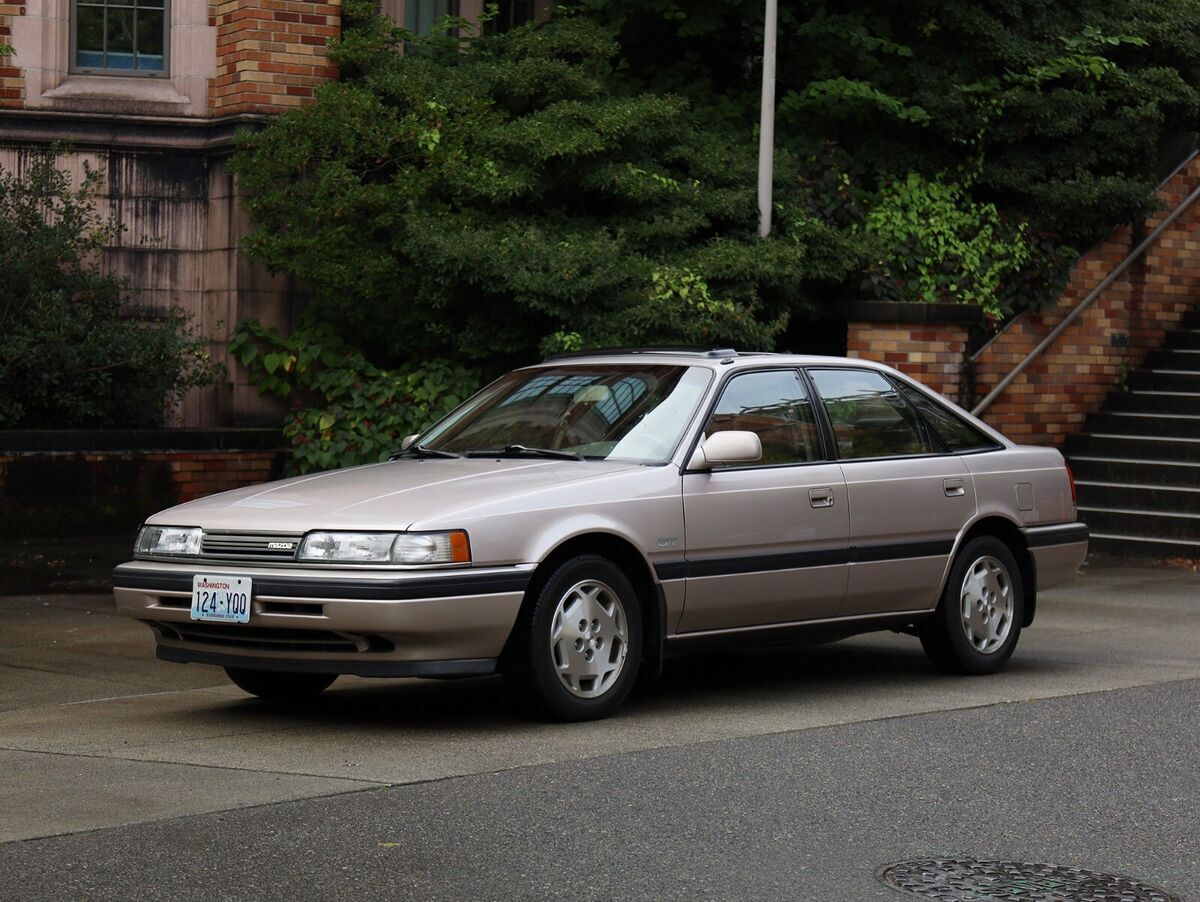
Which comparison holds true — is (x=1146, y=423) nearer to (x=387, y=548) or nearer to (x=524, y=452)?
(x=524, y=452)

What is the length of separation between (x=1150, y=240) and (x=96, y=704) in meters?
12.0

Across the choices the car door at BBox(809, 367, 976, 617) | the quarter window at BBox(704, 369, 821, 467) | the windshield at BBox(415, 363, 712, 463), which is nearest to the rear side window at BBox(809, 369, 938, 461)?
the car door at BBox(809, 367, 976, 617)

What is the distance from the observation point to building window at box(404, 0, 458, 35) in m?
17.6

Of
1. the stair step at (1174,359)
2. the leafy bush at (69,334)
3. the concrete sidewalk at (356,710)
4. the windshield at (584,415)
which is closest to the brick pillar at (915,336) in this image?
the stair step at (1174,359)

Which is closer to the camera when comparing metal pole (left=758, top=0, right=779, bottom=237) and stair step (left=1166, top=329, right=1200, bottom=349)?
metal pole (left=758, top=0, right=779, bottom=237)

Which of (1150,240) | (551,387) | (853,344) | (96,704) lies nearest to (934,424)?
(551,387)

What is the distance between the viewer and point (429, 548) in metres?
7.17

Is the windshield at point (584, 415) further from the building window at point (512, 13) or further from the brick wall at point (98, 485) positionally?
the building window at point (512, 13)

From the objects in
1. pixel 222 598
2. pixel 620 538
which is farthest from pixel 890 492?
pixel 222 598

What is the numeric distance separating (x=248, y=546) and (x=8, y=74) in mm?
9249

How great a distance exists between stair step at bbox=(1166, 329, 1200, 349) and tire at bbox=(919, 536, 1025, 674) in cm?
892

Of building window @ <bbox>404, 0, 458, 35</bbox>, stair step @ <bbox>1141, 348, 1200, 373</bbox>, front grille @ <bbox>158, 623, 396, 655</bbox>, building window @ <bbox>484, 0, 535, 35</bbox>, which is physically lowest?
front grille @ <bbox>158, 623, 396, 655</bbox>

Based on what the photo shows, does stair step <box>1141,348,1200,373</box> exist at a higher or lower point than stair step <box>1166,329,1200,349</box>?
lower

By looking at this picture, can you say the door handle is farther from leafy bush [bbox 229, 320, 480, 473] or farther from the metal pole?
the metal pole
